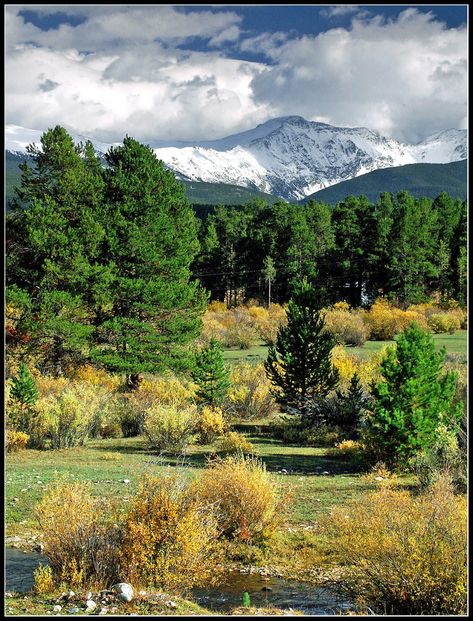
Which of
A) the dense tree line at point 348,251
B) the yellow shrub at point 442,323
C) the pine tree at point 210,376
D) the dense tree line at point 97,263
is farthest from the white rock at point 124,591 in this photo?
the dense tree line at point 348,251

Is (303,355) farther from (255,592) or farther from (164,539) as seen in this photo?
(164,539)

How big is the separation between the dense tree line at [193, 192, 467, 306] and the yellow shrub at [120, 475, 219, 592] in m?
52.0

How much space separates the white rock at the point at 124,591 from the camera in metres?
8.28

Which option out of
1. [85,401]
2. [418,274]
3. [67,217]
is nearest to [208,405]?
[85,401]

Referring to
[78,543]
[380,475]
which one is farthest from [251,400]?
[78,543]

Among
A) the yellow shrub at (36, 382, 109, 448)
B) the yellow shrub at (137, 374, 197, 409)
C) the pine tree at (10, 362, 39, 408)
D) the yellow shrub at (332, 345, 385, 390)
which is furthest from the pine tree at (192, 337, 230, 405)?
the pine tree at (10, 362, 39, 408)

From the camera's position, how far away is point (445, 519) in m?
8.29

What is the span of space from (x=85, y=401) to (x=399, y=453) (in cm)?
963

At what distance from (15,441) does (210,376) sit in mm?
6485

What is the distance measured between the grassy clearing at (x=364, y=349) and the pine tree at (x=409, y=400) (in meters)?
20.4

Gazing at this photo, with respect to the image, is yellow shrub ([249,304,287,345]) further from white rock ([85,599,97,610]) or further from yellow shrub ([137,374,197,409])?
white rock ([85,599,97,610])

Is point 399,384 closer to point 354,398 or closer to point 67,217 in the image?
point 354,398

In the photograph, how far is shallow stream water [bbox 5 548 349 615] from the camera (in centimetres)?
907

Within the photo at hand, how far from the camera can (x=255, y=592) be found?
9.73 m
